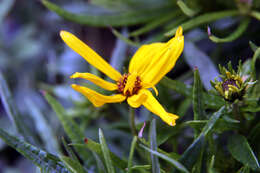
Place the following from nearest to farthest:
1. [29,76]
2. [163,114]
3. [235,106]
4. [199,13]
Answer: [163,114] < [235,106] < [199,13] < [29,76]

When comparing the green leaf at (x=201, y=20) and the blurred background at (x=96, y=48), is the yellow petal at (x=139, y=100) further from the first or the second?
the green leaf at (x=201, y=20)

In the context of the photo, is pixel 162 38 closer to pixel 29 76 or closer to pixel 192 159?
pixel 192 159

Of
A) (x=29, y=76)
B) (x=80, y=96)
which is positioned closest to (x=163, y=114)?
(x=80, y=96)

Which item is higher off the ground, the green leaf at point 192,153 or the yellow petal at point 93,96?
the yellow petal at point 93,96

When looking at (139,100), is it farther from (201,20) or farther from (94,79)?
(201,20)

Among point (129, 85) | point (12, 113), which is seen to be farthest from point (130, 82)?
point (12, 113)

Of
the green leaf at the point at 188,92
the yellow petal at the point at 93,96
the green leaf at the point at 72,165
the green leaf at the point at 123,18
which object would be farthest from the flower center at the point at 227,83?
the green leaf at the point at 123,18
